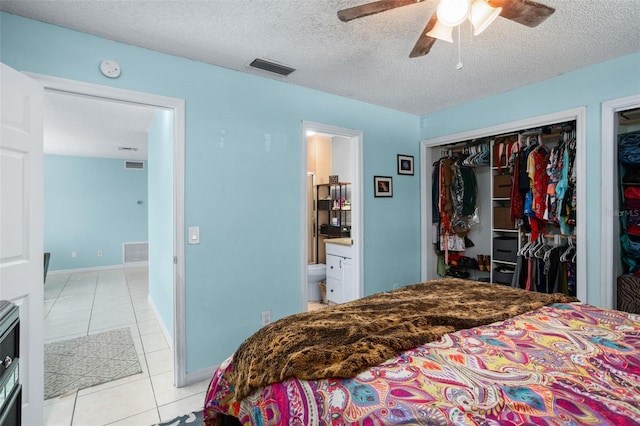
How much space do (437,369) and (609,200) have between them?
2.40 meters

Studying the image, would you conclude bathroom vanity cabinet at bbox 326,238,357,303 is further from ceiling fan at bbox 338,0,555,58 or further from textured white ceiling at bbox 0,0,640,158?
ceiling fan at bbox 338,0,555,58

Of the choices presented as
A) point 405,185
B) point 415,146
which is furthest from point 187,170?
point 415,146

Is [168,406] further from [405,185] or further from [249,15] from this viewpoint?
[405,185]

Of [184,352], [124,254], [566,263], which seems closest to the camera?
[184,352]

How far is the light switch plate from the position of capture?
2.33 meters

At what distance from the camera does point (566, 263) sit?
2.96m

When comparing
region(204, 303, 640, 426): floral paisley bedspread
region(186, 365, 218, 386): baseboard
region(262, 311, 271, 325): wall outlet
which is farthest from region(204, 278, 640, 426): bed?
region(262, 311, 271, 325): wall outlet

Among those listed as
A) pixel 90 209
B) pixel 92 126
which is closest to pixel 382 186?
pixel 92 126

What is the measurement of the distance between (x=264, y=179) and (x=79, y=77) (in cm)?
136

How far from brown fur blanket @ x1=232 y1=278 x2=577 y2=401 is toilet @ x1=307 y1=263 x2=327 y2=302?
2.29 meters

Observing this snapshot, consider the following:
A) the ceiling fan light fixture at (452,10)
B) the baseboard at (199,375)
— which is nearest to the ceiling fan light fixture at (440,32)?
the ceiling fan light fixture at (452,10)

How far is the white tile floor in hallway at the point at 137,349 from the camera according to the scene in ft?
6.44

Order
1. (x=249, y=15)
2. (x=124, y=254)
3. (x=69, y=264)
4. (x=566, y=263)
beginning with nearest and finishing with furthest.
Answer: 1. (x=249, y=15)
2. (x=566, y=263)
3. (x=69, y=264)
4. (x=124, y=254)

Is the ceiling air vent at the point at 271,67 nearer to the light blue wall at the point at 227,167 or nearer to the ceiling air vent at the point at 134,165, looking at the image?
the light blue wall at the point at 227,167
